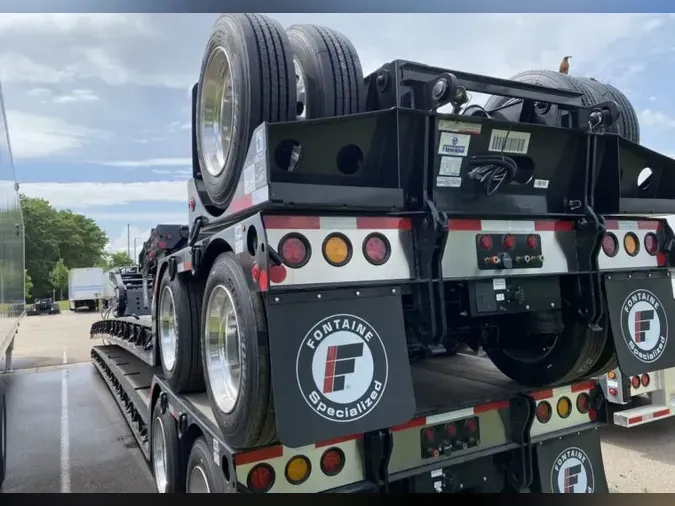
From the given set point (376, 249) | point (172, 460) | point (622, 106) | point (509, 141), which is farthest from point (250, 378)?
point (622, 106)

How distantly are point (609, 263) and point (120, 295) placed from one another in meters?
8.71

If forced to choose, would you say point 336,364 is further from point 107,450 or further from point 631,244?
point 107,450

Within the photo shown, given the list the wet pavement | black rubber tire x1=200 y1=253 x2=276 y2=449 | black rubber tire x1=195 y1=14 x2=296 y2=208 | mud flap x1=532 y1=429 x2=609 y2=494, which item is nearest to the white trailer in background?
the wet pavement

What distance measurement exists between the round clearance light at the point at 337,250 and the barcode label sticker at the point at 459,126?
737mm

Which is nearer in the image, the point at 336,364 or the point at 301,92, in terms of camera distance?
the point at 336,364

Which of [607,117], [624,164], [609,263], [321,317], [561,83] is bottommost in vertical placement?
[321,317]

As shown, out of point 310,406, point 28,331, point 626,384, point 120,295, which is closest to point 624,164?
point 310,406

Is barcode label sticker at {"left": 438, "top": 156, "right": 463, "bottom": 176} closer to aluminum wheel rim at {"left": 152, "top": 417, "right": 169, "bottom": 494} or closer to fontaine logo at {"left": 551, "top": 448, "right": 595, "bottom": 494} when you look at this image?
fontaine logo at {"left": 551, "top": 448, "right": 595, "bottom": 494}

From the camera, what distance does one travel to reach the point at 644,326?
291cm

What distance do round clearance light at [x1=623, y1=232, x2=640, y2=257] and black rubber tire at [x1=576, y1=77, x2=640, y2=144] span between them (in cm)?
75

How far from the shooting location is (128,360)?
831 centimetres

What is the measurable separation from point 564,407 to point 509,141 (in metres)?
1.58

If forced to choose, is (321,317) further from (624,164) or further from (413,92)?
(624,164)

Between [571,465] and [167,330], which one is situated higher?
[167,330]
